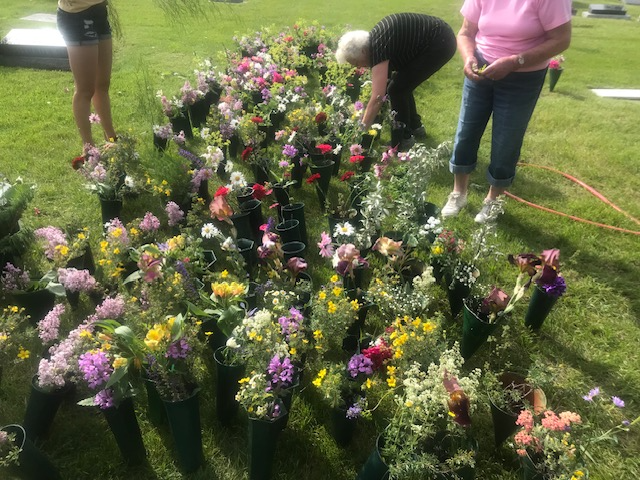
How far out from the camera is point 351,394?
1993mm

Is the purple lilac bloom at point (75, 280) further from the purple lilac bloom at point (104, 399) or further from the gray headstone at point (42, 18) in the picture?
the gray headstone at point (42, 18)

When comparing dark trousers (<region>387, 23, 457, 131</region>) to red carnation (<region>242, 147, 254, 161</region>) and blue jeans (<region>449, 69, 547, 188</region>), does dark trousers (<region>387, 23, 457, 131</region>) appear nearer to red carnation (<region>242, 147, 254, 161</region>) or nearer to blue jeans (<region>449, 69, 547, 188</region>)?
blue jeans (<region>449, 69, 547, 188</region>)

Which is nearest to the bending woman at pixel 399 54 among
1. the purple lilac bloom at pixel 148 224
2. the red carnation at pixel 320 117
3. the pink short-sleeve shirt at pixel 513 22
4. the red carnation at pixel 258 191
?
the red carnation at pixel 320 117

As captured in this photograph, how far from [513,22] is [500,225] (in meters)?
1.46

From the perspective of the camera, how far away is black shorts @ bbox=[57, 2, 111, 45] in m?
3.32

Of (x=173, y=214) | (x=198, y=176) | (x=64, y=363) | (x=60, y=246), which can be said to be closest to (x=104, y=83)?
(x=198, y=176)

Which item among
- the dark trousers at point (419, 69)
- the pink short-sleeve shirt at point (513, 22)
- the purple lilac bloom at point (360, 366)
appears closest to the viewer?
the purple lilac bloom at point (360, 366)

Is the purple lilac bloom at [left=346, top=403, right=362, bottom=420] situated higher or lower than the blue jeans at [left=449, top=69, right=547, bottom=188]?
Result: lower

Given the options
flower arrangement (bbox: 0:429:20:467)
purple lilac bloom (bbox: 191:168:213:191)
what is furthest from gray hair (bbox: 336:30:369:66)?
flower arrangement (bbox: 0:429:20:467)

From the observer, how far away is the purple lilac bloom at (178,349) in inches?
71.9

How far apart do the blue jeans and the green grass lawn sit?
1.59 ft

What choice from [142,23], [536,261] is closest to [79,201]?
[536,261]

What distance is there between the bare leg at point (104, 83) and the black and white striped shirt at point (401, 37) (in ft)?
7.03

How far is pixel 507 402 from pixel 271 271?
1270 millimetres
